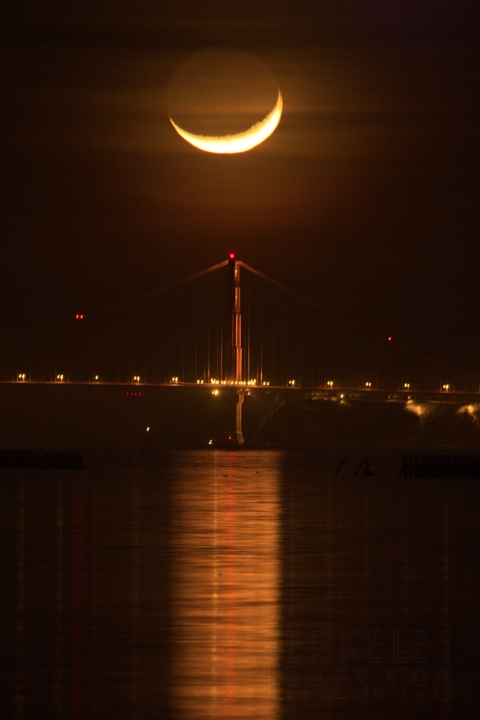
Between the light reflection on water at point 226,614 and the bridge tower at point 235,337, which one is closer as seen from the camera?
the light reflection on water at point 226,614

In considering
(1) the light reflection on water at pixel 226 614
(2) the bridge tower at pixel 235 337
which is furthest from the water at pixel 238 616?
(2) the bridge tower at pixel 235 337

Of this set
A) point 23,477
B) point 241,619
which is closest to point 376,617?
point 241,619

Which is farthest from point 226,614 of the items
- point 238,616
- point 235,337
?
point 235,337

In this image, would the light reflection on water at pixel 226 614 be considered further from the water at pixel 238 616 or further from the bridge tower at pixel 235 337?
the bridge tower at pixel 235 337

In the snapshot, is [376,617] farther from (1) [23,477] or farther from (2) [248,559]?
(1) [23,477]

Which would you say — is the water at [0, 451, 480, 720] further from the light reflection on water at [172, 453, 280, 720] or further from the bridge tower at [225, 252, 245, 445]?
the bridge tower at [225, 252, 245, 445]

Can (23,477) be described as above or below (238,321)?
below
